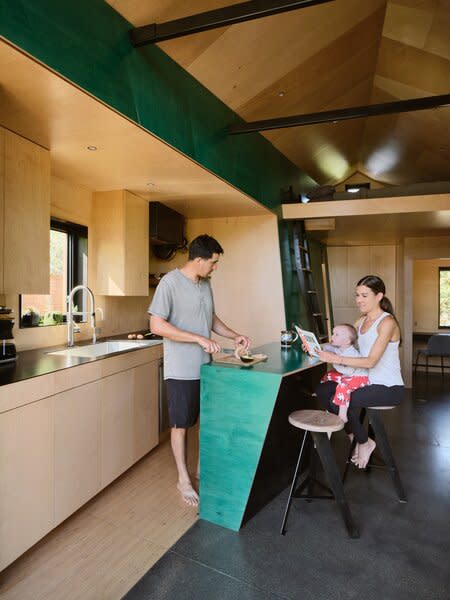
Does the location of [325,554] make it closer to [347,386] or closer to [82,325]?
[347,386]

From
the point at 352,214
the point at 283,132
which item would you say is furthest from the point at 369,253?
the point at 283,132

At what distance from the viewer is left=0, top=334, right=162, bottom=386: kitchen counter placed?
2186 millimetres

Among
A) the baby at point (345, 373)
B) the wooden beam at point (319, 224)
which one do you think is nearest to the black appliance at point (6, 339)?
the baby at point (345, 373)

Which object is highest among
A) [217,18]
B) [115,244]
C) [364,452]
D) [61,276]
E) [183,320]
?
[217,18]

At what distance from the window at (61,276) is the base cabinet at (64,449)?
0.80 m

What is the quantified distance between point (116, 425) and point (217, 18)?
258 centimetres

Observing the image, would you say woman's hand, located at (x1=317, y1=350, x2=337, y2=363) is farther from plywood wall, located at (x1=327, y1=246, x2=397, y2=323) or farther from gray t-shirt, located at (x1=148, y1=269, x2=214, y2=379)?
plywood wall, located at (x1=327, y1=246, x2=397, y2=323)

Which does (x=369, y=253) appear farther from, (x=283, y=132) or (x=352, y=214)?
(x=283, y=132)

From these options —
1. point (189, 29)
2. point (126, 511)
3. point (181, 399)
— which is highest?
point (189, 29)

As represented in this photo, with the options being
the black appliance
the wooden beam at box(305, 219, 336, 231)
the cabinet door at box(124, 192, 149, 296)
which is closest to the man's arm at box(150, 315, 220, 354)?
the black appliance

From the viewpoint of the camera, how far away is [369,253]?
816 cm

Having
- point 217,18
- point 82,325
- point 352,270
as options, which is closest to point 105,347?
point 82,325

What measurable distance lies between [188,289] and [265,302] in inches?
90.5

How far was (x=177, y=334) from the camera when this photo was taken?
2.59m
